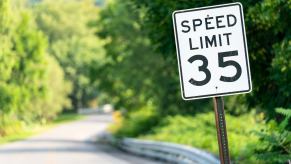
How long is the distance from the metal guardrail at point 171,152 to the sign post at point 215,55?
1077 centimetres

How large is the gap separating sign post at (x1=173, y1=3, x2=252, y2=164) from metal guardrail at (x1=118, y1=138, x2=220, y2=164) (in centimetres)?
1077

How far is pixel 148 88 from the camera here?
42031 millimetres

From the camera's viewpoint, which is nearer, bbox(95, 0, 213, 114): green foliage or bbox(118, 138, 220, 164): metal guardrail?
bbox(118, 138, 220, 164): metal guardrail

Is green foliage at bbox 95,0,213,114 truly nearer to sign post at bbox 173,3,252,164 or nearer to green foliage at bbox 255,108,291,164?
green foliage at bbox 255,108,291,164

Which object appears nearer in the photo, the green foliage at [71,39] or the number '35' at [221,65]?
the number '35' at [221,65]

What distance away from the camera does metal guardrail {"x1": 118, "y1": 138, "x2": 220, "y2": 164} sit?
20672mm

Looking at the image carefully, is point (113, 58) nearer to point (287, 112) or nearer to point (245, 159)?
point (245, 159)

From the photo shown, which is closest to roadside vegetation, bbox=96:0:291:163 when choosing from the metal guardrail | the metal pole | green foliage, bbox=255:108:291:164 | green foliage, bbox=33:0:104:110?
green foliage, bbox=255:108:291:164

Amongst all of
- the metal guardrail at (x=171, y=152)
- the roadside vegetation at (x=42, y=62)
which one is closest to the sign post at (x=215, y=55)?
the metal guardrail at (x=171, y=152)

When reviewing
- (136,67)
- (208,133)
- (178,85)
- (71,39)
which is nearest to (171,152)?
(208,133)

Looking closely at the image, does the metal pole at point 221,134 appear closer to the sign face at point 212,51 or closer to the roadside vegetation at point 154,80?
the sign face at point 212,51

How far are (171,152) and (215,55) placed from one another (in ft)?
57.9

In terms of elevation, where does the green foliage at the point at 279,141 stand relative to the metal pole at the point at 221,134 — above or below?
below

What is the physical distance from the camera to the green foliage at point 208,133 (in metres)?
20.5
